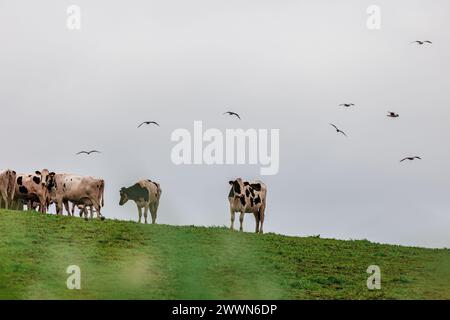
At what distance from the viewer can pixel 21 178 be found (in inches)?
1969

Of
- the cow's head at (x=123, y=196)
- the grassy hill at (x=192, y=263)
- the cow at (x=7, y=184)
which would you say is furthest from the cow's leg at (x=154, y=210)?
the grassy hill at (x=192, y=263)

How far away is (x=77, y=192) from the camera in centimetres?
4919

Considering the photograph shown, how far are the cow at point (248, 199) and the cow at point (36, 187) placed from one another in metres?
9.61

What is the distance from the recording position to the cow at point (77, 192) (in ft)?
161

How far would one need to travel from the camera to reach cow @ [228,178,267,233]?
156ft

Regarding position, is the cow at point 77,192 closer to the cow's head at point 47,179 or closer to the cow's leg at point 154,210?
the cow's head at point 47,179

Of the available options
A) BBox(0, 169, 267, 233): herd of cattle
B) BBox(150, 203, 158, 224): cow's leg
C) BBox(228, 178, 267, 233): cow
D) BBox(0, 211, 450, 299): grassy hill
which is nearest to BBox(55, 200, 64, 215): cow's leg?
BBox(0, 169, 267, 233): herd of cattle

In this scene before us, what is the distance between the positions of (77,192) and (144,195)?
4071mm

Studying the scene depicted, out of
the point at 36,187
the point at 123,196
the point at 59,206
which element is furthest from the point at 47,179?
the point at 123,196

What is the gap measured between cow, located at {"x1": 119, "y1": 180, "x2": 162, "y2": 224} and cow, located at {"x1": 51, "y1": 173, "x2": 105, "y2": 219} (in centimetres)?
271

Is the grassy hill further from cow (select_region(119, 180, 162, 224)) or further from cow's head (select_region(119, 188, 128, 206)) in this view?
cow's head (select_region(119, 188, 128, 206))

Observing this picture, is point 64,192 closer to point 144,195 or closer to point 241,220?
point 144,195
